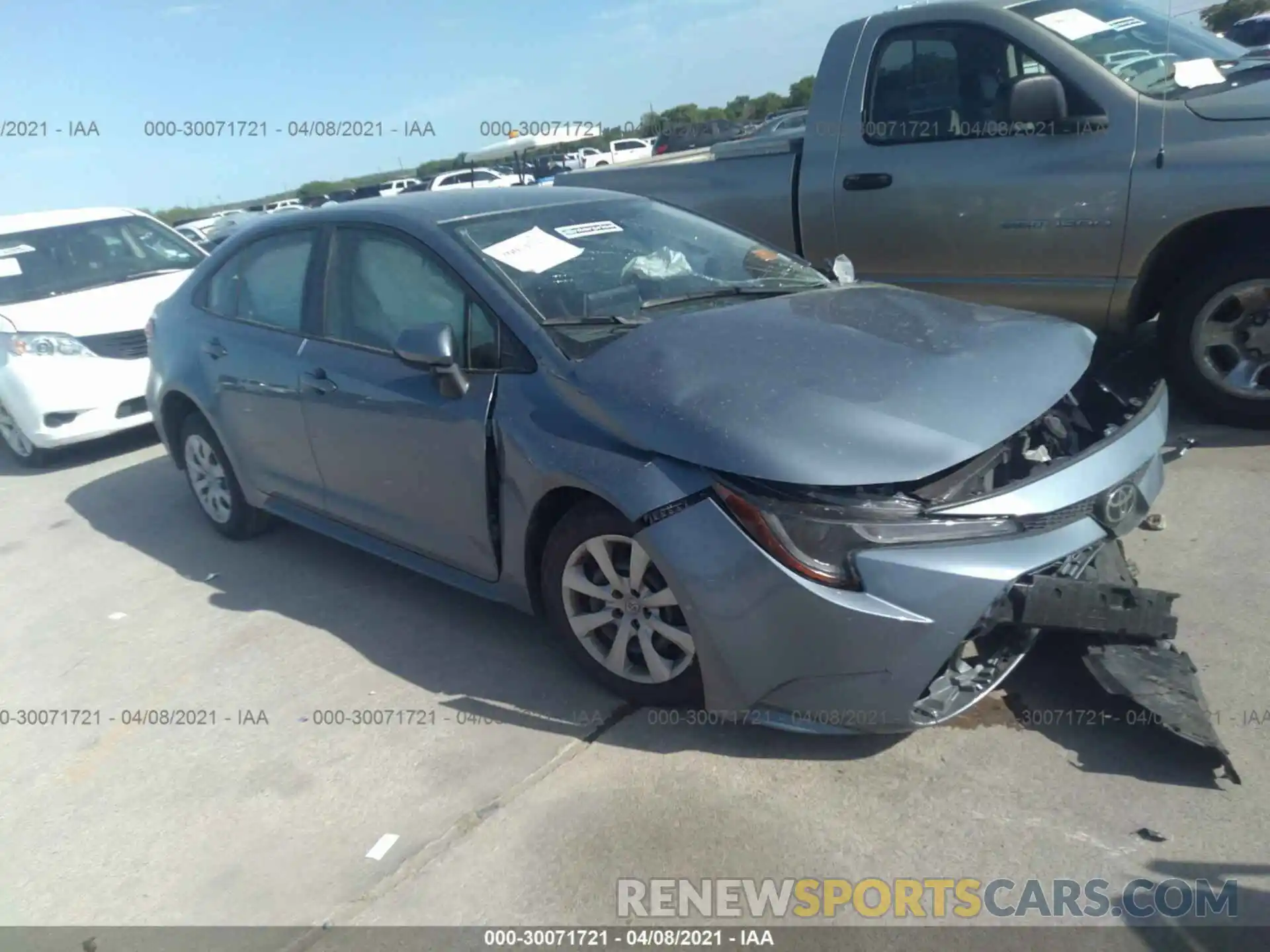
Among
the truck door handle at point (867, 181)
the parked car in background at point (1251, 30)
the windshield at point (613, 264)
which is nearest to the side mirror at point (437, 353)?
the windshield at point (613, 264)

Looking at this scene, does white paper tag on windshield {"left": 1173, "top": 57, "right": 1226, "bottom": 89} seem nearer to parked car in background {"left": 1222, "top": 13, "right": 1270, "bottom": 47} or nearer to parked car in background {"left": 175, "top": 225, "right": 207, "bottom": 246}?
parked car in background {"left": 1222, "top": 13, "right": 1270, "bottom": 47}

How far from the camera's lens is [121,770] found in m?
3.55

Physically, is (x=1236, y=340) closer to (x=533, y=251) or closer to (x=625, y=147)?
(x=533, y=251)

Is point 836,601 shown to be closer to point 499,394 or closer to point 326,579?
point 499,394

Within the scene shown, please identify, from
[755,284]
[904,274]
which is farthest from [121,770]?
[904,274]

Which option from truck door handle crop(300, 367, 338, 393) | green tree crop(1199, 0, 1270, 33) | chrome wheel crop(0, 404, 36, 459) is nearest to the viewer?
truck door handle crop(300, 367, 338, 393)

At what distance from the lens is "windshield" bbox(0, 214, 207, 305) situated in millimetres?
7590

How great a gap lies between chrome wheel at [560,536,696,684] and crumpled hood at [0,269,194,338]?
497 cm

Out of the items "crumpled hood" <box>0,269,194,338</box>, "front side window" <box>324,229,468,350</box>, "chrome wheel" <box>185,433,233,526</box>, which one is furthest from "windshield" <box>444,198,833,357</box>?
"crumpled hood" <box>0,269,194,338</box>

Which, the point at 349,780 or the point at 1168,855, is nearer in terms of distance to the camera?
the point at 1168,855

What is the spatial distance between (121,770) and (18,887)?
0.56m

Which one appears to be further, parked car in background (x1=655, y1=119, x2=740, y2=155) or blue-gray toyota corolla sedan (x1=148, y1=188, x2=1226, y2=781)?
parked car in background (x1=655, y1=119, x2=740, y2=155)

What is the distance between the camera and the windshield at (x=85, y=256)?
759 centimetres

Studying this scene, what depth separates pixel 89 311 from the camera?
23.9 ft
